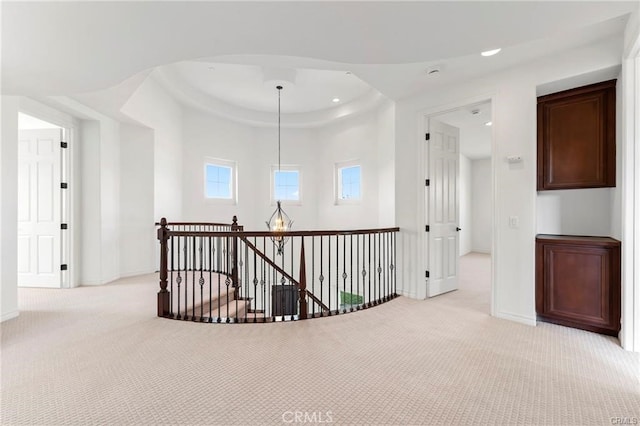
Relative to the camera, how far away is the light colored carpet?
1744mm

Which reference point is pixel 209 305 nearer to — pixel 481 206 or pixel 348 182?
pixel 348 182

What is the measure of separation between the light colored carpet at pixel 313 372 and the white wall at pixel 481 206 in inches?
247

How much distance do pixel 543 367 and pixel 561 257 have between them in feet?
4.16

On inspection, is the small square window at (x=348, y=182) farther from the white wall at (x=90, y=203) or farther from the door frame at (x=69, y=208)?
the door frame at (x=69, y=208)

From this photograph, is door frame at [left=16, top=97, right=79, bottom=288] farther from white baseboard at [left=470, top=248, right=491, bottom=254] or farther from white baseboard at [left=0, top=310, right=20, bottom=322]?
white baseboard at [left=470, top=248, right=491, bottom=254]

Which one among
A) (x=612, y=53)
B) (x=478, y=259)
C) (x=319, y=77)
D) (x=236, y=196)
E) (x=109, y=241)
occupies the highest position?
(x=319, y=77)

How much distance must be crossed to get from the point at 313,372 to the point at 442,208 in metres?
2.91

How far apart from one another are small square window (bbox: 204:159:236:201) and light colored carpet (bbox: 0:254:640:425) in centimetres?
366

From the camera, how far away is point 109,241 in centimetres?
500

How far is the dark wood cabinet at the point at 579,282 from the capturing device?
9.05 feet

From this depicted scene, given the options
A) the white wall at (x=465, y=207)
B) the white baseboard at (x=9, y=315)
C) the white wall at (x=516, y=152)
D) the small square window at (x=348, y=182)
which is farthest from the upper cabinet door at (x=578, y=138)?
the white baseboard at (x=9, y=315)

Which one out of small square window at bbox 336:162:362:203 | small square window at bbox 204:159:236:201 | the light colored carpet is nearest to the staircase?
the light colored carpet

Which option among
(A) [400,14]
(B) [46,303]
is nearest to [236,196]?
(B) [46,303]

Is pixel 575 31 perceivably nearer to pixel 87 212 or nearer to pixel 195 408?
pixel 195 408
